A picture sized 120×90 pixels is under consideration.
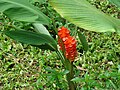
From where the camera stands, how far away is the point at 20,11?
207 centimetres

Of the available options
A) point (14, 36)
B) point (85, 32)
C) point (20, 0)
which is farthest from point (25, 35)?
point (85, 32)

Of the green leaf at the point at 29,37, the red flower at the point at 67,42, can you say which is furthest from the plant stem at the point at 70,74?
the green leaf at the point at 29,37

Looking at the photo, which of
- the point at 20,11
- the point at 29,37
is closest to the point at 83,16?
the point at 20,11

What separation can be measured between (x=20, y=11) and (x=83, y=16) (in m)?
0.52

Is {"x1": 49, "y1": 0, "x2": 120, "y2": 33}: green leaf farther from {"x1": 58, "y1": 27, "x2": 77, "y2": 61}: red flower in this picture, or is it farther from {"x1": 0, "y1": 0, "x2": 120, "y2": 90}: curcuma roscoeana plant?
{"x1": 58, "y1": 27, "x2": 77, "y2": 61}: red flower

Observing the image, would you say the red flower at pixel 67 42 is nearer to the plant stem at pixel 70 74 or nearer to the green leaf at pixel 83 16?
the plant stem at pixel 70 74

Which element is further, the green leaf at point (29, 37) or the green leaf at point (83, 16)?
the green leaf at point (29, 37)

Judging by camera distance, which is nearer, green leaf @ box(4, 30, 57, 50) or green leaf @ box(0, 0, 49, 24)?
green leaf @ box(0, 0, 49, 24)

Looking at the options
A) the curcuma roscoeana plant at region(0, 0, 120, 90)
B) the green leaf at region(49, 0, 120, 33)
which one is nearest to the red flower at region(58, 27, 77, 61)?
the curcuma roscoeana plant at region(0, 0, 120, 90)

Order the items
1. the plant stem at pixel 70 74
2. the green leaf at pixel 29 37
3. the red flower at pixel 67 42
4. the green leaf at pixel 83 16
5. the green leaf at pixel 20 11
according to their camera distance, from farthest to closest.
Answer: the plant stem at pixel 70 74 < the red flower at pixel 67 42 < the green leaf at pixel 29 37 < the green leaf at pixel 20 11 < the green leaf at pixel 83 16

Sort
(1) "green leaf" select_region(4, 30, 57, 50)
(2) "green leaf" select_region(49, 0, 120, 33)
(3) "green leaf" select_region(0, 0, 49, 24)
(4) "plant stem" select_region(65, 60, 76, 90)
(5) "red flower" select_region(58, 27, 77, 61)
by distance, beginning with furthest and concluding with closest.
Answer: (4) "plant stem" select_region(65, 60, 76, 90), (5) "red flower" select_region(58, 27, 77, 61), (1) "green leaf" select_region(4, 30, 57, 50), (3) "green leaf" select_region(0, 0, 49, 24), (2) "green leaf" select_region(49, 0, 120, 33)

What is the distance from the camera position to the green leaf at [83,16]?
1.69 m

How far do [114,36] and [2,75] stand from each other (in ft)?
4.45

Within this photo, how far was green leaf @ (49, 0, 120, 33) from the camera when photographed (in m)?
1.69
